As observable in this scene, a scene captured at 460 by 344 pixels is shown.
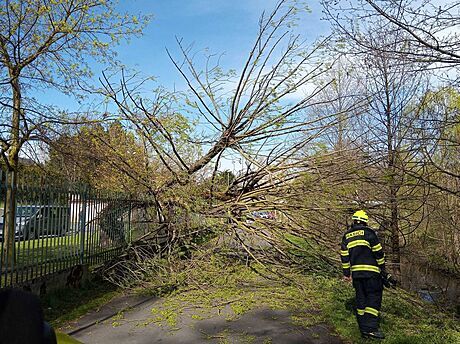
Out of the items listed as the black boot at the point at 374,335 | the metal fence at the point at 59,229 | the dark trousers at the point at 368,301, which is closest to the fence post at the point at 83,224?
the metal fence at the point at 59,229

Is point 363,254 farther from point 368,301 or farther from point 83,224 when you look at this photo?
point 83,224

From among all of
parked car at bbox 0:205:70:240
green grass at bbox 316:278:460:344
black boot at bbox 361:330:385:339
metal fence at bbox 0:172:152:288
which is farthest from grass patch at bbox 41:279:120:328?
black boot at bbox 361:330:385:339

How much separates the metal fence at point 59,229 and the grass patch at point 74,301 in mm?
463

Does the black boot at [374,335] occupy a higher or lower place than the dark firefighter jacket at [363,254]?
lower

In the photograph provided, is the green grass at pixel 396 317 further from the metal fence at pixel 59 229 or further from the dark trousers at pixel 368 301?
the metal fence at pixel 59 229

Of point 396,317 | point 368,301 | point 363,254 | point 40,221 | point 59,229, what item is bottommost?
point 396,317

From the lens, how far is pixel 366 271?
6.12 m

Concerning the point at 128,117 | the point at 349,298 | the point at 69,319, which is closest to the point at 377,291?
the point at 349,298

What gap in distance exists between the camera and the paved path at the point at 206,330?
5770 mm

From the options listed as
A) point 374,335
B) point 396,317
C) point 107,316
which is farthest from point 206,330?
point 396,317

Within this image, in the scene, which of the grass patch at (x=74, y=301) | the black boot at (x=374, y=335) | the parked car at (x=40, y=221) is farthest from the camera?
the grass patch at (x=74, y=301)

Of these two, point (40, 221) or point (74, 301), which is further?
point (74, 301)

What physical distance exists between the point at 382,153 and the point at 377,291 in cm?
423

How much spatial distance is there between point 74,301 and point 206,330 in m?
2.84
